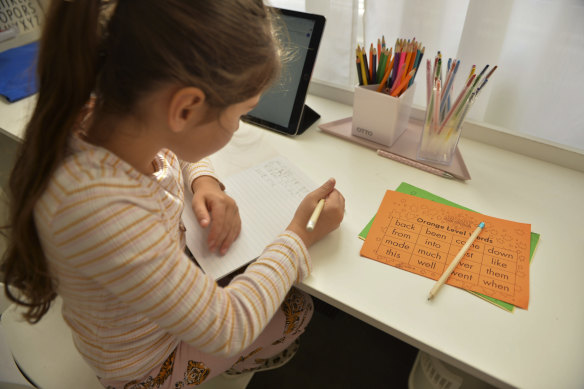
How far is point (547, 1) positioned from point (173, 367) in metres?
0.97

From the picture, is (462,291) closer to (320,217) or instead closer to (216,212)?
(320,217)

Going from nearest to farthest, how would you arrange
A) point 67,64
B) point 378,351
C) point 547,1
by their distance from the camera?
point 67,64 < point 547,1 < point 378,351

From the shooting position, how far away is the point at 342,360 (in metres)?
1.19

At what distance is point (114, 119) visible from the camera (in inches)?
20.2

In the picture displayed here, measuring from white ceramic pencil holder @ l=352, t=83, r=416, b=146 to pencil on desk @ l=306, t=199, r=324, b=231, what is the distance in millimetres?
305

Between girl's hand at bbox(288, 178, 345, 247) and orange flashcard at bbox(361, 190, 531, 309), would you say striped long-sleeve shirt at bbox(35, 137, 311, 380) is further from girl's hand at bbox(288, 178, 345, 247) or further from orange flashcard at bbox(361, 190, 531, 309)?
orange flashcard at bbox(361, 190, 531, 309)


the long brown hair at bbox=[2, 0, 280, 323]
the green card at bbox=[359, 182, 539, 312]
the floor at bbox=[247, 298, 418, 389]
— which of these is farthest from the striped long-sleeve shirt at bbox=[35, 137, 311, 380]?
the floor at bbox=[247, 298, 418, 389]

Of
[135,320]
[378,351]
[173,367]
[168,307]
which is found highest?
[168,307]

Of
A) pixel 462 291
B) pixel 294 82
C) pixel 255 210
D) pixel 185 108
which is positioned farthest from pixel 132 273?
pixel 294 82

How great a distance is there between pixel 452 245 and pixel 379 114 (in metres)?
0.35

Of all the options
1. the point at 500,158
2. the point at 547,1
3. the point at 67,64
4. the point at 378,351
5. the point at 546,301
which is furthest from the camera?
the point at 378,351

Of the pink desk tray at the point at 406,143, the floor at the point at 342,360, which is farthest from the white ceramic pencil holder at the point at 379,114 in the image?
the floor at the point at 342,360

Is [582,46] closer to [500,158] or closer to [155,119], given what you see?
[500,158]

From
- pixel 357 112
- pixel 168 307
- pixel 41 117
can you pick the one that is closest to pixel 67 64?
pixel 41 117
